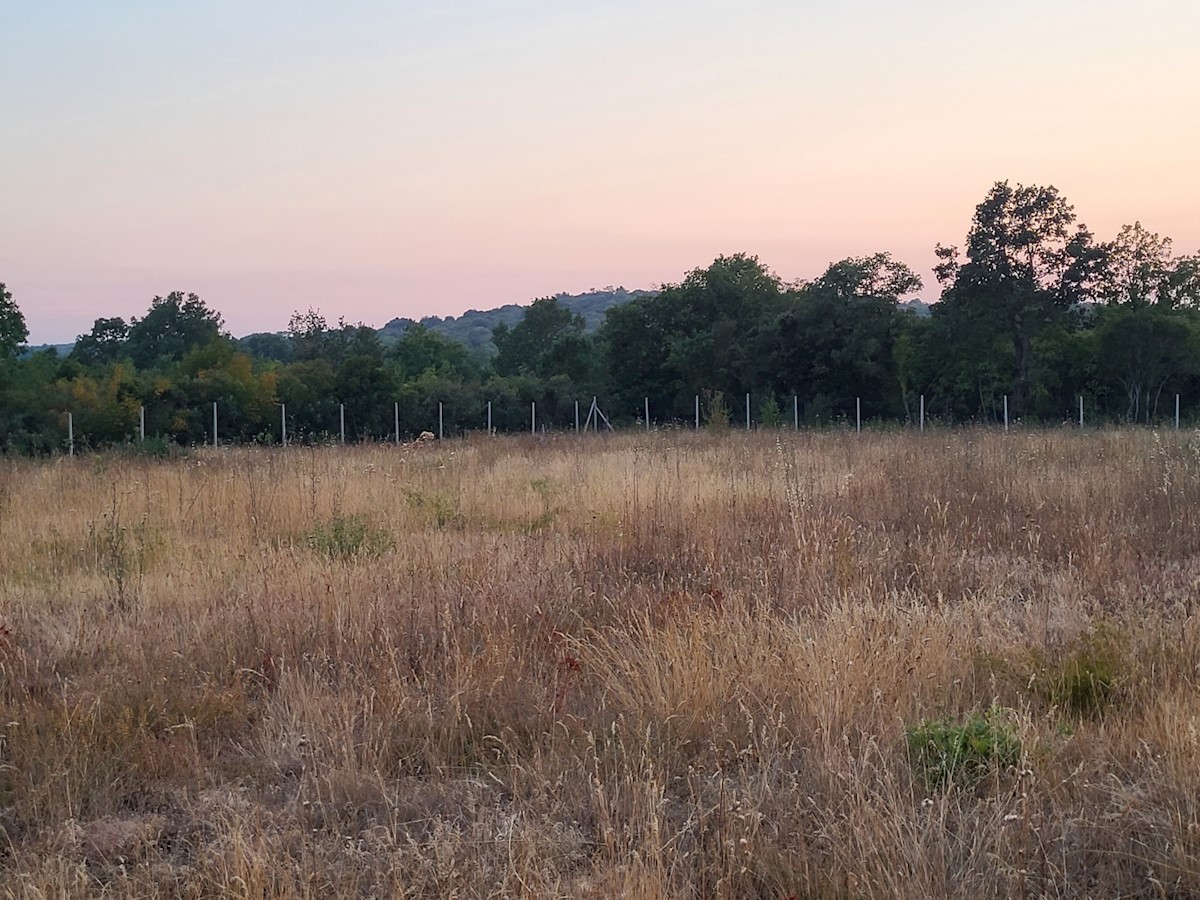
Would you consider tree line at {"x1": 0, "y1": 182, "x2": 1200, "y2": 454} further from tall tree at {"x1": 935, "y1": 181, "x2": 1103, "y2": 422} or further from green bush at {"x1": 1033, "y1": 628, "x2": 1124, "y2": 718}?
green bush at {"x1": 1033, "y1": 628, "x2": 1124, "y2": 718}

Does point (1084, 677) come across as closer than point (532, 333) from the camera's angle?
Yes

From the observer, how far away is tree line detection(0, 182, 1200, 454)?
26078mm

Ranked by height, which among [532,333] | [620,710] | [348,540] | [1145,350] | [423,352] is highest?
[532,333]

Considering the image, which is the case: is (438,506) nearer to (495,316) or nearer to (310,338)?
(310,338)

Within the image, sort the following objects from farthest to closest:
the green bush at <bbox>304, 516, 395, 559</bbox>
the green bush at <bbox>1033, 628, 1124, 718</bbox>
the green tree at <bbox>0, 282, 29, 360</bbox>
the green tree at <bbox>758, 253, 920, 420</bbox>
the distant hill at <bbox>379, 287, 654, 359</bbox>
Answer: the distant hill at <bbox>379, 287, 654, 359</bbox>
the green tree at <bbox>0, 282, 29, 360</bbox>
the green tree at <bbox>758, 253, 920, 420</bbox>
the green bush at <bbox>304, 516, 395, 559</bbox>
the green bush at <bbox>1033, 628, 1124, 718</bbox>

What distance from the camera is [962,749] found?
335cm

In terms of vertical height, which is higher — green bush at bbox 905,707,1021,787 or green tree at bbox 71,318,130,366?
green tree at bbox 71,318,130,366

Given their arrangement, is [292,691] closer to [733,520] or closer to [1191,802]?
[1191,802]

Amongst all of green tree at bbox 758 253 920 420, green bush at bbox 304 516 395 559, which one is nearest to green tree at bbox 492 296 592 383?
green tree at bbox 758 253 920 420

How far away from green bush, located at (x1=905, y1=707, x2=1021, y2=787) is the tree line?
14.3m

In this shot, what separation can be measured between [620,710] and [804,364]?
29741mm

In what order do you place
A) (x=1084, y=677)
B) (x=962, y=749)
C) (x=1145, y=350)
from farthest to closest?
(x=1145, y=350) → (x=1084, y=677) → (x=962, y=749)

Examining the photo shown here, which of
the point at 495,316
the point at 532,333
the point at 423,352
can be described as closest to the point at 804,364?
the point at 423,352

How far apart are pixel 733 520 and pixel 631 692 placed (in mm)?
3483
